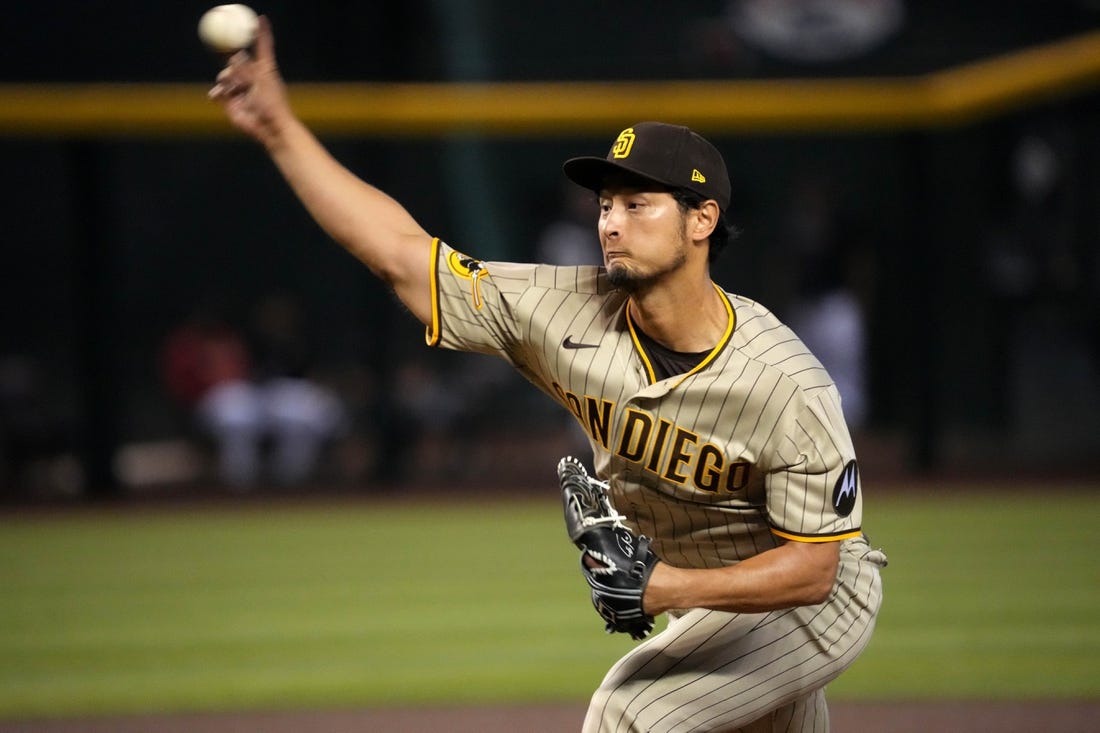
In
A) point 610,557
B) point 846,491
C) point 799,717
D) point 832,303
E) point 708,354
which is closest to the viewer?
point 610,557

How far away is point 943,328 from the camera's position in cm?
1411

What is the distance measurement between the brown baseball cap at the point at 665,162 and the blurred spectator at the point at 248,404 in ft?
31.9

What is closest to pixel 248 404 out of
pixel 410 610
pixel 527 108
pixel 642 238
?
pixel 527 108

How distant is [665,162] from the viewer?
3043 mm

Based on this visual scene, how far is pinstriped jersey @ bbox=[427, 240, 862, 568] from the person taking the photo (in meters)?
3.02

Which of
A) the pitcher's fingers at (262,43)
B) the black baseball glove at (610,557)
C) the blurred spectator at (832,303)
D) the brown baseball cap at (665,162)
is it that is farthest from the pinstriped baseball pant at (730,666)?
the blurred spectator at (832,303)

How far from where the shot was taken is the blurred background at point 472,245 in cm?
1235

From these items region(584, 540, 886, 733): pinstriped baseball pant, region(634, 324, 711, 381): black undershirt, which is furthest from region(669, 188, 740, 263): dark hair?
region(584, 540, 886, 733): pinstriped baseball pant

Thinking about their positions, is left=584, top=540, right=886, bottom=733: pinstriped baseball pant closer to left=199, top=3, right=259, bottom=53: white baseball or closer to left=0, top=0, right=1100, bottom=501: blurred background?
left=199, top=3, right=259, bottom=53: white baseball

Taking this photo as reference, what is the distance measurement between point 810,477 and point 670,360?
1.37ft

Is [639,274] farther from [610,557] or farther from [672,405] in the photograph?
[610,557]

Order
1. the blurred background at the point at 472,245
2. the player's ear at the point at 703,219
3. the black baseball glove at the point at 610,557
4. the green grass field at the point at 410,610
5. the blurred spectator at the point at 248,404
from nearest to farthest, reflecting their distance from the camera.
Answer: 1. the black baseball glove at the point at 610,557
2. the player's ear at the point at 703,219
3. the green grass field at the point at 410,610
4. the blurred background at the point at 472,245
5. the blurred spectator at the point at 248,404

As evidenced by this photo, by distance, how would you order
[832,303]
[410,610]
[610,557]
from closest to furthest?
[610,557] < [410,610] < [832,303]

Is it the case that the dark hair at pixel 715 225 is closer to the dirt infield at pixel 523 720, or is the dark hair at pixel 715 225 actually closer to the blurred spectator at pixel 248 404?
the dirt infield at pixel 523 720
